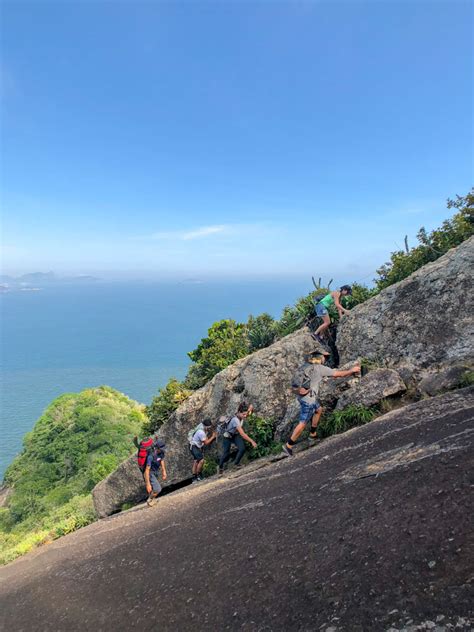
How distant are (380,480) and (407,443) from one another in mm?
1181

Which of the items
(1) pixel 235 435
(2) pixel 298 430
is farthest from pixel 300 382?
(1) pixel 235 435

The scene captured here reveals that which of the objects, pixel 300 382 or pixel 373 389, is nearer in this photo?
pixel 300 382

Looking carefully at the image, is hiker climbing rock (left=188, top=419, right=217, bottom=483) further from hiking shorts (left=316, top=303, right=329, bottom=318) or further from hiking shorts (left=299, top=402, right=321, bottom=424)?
hiking shorts (left=316, top=303, right=329, bottom=318)

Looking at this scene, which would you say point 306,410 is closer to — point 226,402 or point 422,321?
point 422,321

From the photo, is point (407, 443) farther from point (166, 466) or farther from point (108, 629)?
point (166, 466)

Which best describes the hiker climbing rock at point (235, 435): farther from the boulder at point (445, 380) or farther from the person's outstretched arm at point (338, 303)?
the boulder at point (445, 380)

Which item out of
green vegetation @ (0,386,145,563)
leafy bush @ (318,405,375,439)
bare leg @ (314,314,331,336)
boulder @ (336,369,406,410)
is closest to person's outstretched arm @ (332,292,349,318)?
bare leg @ (314,314,331,336)

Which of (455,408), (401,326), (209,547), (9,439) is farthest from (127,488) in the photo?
(9,439)

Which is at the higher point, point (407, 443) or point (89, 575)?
point (407, 443)

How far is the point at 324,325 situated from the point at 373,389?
12.1 ft

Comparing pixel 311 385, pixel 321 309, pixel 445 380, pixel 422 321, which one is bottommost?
pixel 445 380

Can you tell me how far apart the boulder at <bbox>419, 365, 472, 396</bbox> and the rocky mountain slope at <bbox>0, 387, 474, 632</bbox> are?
70 centimetres

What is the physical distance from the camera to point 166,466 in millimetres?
15195

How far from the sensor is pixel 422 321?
10992mm
